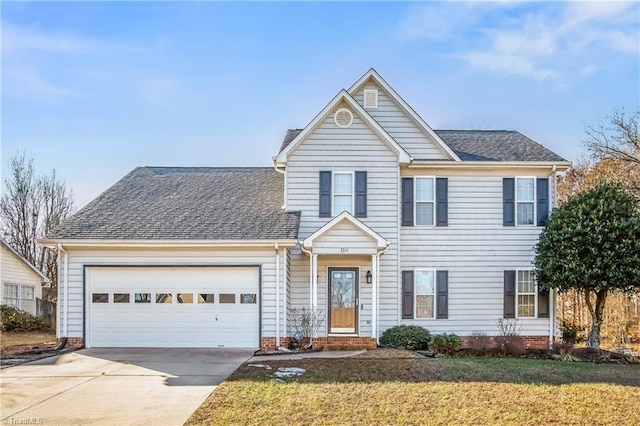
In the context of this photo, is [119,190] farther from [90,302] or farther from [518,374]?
[518,374]

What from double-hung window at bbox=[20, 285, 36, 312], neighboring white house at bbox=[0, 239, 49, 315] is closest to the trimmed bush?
neighboring white house at bbox=[0, 239, 49, 315]

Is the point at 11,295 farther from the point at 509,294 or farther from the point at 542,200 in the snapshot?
the point at 542,200

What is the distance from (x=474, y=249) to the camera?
18844mm

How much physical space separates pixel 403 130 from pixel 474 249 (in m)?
4.31

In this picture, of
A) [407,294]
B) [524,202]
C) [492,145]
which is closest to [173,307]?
[407,294]

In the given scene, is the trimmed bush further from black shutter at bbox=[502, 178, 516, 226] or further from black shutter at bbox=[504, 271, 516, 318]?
black shutter at bbox=[502, 178, 516, 226]

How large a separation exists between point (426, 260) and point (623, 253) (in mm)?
5476

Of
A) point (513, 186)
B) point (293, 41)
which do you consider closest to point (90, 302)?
point (293, 41)

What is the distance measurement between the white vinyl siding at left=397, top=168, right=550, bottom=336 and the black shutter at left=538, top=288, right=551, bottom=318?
0.16 m

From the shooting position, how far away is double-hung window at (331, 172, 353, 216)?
18.3 metres

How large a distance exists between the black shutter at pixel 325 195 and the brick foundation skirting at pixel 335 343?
12.2ft

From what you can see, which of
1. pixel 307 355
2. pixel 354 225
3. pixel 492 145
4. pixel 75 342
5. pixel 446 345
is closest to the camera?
pixel 307 355

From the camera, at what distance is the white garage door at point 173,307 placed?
17.1m

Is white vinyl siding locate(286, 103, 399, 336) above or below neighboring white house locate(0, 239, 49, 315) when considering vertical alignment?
above
